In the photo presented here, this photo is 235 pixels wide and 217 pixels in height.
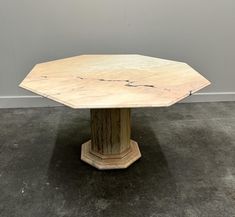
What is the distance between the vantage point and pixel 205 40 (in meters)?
2.84

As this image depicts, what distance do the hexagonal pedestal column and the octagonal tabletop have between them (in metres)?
0.27

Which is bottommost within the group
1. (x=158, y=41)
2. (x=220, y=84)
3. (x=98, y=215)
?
(x=98, y=215)

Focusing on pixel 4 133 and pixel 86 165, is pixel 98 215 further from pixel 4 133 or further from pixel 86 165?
pixel 4 133

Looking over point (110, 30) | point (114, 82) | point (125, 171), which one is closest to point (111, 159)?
point (125, 171)

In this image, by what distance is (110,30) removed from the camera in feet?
8.84

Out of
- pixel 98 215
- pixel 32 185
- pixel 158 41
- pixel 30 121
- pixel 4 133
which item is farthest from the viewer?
pixel 158 41

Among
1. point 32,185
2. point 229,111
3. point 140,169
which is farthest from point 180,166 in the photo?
point 229,111

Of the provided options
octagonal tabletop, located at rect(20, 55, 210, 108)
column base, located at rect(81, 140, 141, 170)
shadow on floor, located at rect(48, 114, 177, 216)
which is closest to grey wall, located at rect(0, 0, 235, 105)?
octagonal tabletop, located at rect(20, 55, 210, 108)

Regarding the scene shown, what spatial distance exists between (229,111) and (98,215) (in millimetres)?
2035

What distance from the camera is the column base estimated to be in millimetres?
1880

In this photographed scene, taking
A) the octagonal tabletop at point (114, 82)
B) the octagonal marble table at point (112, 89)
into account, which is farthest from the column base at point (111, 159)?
the octagonal tabletop at point (114, 82)

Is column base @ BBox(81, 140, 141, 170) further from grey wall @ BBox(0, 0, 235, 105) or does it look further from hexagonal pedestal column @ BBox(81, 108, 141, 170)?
grey wall @ BBox(0, 0, 235, 105)

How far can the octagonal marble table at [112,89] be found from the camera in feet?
4.46

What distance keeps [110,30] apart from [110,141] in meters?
1.34
